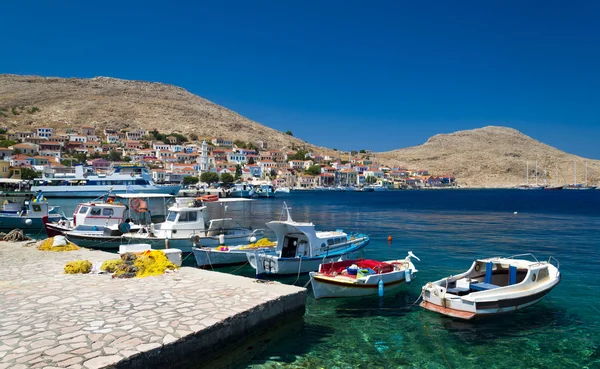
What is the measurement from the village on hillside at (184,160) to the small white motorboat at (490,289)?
85556mm

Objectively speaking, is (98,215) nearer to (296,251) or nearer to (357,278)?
(296,251)

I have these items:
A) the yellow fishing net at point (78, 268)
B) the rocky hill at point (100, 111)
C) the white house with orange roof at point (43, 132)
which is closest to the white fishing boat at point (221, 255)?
the yellow fishing net at point (78, 268)

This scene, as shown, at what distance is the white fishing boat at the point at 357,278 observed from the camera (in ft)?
39.8

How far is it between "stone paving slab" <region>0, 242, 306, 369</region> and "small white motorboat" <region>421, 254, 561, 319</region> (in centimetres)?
384

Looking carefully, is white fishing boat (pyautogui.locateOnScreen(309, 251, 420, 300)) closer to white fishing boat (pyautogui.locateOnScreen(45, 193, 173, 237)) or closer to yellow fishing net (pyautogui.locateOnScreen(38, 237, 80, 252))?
yellow fishing net (pyautogui.locateOnScreen(38, 237, 80, 252))

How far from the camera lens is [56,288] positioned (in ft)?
31.8

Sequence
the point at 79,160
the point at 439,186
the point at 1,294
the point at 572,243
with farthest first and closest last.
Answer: the point at 439,186 < the point at 79,160 < the point at 572,243 < the point at 1,294

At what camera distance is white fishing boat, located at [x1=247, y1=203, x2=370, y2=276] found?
48.6 feet

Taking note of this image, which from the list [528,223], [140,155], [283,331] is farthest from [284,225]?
[140,155]

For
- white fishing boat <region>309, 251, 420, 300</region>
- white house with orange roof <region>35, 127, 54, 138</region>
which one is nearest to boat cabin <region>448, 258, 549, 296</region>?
white fishing boat <region>309, 251, 420, 300</region>

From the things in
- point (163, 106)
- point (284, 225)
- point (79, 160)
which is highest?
point (163, 106)

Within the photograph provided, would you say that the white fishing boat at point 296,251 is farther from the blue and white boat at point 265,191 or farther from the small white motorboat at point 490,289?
the blue and white boat at point 265,191

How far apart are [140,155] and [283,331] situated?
124m

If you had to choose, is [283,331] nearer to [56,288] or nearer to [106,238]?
[56,288]
